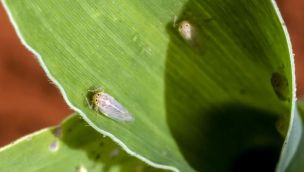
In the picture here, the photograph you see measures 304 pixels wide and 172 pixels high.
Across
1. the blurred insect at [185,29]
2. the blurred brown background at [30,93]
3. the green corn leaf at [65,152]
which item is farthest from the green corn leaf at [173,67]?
the blurred brown background at [30,93]

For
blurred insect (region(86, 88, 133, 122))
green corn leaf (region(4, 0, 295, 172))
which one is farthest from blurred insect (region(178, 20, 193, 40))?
blurred insect (region(86, 88, 133, 122))

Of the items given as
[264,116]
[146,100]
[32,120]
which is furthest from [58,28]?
[32,120]

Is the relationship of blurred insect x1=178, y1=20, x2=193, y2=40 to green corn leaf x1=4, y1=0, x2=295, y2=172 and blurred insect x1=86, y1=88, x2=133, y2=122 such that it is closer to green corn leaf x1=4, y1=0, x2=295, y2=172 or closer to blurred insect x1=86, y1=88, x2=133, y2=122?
green corn leaf x1=4, y1=0, x2=295, y2=172

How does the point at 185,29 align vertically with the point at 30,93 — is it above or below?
above

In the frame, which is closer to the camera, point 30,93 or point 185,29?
point 185,29

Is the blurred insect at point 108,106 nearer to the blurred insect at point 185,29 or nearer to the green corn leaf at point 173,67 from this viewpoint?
the green corn leaf at point 173,67

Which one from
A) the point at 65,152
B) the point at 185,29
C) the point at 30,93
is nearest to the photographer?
the point at 185,29

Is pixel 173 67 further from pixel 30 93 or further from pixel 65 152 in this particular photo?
pixel 30 93

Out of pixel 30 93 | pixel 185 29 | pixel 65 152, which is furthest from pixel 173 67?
pixel 30 93
